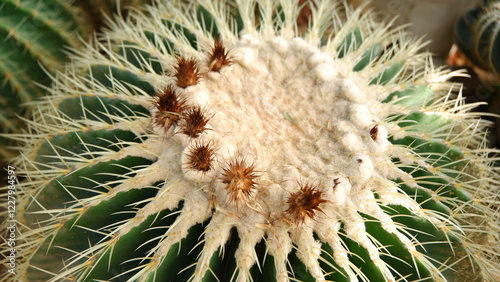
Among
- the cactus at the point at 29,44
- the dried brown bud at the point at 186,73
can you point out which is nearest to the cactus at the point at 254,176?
the dried brown bud at the point at 186,73

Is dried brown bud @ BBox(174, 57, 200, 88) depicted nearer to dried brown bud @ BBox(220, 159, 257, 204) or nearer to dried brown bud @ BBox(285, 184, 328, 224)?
dried brown bud @ BBox(220, 159, 257, 204)

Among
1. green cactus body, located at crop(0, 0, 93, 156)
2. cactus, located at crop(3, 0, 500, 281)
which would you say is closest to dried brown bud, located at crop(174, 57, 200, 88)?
cactus, located at crop(3, 0, 500, 281)

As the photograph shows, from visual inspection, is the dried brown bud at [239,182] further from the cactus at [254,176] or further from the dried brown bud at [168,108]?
the dried brown bud at [168,108]

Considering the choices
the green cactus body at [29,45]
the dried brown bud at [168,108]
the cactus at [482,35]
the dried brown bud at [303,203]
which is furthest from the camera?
the cactus at [482,35]

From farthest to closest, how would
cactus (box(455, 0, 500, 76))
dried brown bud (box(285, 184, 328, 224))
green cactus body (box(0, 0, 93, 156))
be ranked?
1. cactus (box(455, 0, 500, 76))
2. green cactus body (box(0, 0, 93, 156))
3. dried brown bud (box(285, 184, 328, 224))

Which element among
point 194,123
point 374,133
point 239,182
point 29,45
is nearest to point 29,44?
point 29,45

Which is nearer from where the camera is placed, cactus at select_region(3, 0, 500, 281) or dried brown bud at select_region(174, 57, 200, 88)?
cactus at select_region(3, 0, 500, 281)

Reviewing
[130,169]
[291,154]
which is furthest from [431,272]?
[130,169]
